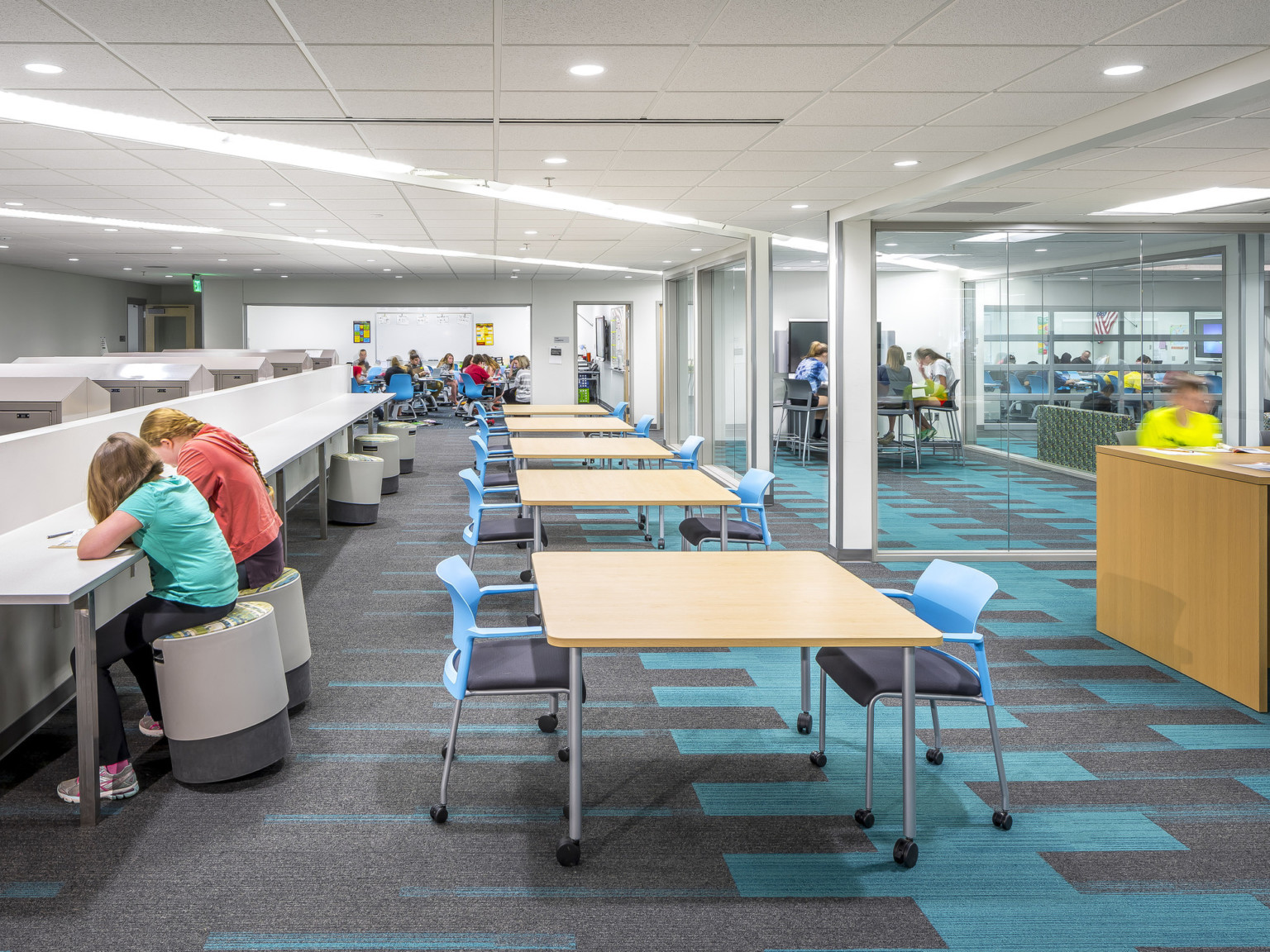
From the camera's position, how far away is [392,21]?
125 inches

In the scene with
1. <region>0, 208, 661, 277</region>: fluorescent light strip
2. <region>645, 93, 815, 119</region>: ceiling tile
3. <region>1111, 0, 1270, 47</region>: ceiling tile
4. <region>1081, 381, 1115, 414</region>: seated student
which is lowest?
<region>1081, 381, 1115, 414</region>: seated student

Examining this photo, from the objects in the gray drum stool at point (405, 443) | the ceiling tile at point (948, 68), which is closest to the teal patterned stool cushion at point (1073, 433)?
the ceiling tile at point (948, 68)

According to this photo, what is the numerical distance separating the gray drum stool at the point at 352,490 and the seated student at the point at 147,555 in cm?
478

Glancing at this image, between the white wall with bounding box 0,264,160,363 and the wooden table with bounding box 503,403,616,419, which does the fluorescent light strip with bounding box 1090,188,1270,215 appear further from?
the white wall with bounding box 0,264,160,363

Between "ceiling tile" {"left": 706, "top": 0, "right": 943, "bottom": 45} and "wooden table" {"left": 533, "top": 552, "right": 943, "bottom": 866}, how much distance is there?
1.82 m

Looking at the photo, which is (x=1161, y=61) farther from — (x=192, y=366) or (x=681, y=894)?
(x=192, y=366)

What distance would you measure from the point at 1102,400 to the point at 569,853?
5.73 meters

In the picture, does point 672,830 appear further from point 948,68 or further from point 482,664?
point 948,68

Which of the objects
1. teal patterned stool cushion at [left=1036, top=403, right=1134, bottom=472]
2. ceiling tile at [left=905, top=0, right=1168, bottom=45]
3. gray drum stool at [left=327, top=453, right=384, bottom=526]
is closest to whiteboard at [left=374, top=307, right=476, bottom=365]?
gray drum stool at [left=327, top=453, right=384, bottom=526]

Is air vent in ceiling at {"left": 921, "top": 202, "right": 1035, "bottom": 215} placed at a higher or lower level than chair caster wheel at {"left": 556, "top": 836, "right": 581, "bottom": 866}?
higher

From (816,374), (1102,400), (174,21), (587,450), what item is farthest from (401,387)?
(174,21)

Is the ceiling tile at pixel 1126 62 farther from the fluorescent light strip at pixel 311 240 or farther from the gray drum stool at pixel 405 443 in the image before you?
the gray drum stool at pixel 405 443

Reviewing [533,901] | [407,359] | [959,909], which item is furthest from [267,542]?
[407,359]

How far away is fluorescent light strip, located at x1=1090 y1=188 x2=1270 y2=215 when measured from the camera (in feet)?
20.7
